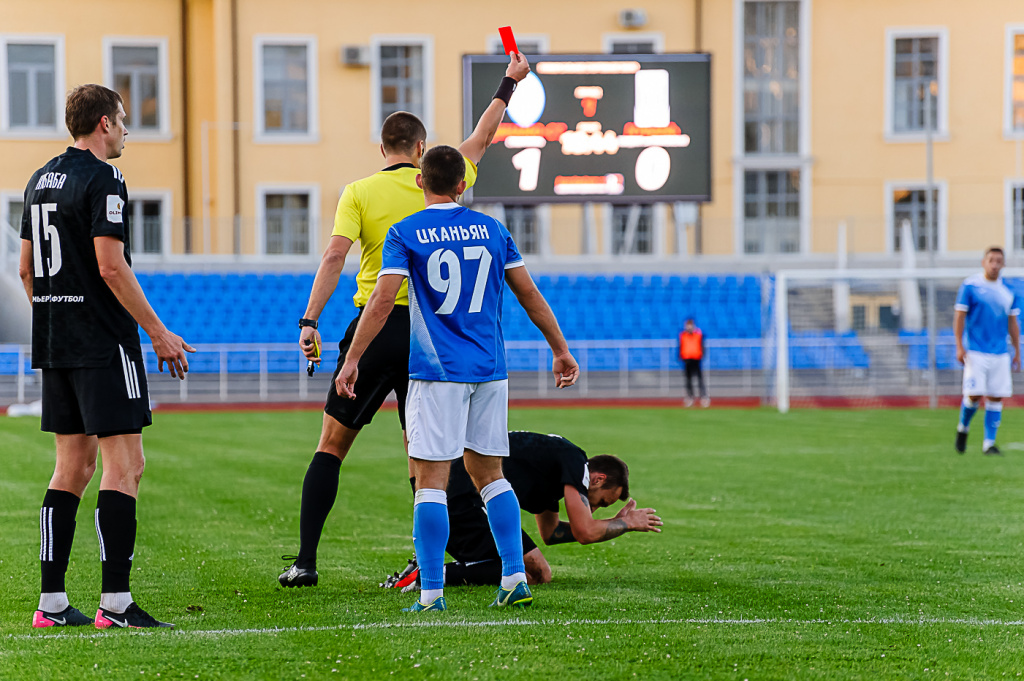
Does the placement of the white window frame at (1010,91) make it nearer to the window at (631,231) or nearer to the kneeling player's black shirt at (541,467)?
the window at (631,231)

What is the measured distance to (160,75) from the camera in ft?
104

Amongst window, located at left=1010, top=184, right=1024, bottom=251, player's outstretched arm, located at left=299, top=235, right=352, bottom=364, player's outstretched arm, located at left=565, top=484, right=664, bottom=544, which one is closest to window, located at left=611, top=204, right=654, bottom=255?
window, located at left=1010, top=184, right=1024, bottom=251

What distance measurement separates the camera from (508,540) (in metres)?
4.86

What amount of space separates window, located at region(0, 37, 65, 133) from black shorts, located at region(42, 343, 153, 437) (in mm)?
28765

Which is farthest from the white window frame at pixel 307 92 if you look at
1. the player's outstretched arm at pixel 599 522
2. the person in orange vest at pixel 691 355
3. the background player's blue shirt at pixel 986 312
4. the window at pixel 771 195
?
the player's outstretched arm at pixel 599 522

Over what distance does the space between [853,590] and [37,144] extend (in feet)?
96.4

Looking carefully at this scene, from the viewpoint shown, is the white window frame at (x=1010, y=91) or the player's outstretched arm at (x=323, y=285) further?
the white window frame at (x=1010, y=91)

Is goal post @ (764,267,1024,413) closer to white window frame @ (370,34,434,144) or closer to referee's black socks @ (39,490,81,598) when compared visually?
white window frame @ (370,34,434,144)

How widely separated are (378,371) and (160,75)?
2861cm

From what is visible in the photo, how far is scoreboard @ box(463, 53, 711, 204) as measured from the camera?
44.8 ft

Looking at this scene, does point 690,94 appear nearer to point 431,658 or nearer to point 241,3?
point 431,658

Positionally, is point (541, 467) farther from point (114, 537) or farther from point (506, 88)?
point (114, 537)

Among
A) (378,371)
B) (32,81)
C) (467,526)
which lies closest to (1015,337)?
(467,526)

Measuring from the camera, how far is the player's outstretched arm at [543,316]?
4883 millimetres
